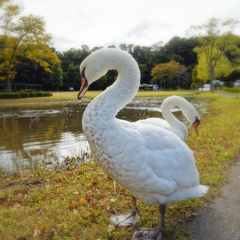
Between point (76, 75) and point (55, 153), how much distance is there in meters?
59.5

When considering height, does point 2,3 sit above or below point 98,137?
above

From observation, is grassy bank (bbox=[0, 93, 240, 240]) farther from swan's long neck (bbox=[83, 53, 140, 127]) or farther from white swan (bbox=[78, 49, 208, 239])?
swan's long neck (bbox=[83, 53, 140, 127])

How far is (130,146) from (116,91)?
2.02 ft

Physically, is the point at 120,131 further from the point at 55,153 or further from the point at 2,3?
the point at 2,3

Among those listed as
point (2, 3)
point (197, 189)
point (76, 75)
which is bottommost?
point (197, 189)

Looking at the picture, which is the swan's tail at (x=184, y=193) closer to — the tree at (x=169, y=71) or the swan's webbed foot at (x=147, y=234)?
the swan's webbed foot at (x=147, y=234)

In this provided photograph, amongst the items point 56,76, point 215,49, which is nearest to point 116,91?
point 215,49

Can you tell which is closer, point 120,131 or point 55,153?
point 120,131

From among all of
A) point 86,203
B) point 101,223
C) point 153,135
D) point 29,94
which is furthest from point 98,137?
point 29,94

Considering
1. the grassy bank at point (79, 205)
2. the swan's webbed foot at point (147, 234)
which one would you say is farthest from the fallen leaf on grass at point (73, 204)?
the swan's webbed foot at point (147, 234)

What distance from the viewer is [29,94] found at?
29234mm

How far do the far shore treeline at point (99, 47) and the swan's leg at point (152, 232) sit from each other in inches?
1237

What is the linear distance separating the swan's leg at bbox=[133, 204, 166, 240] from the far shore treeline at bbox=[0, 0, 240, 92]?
3143 cm

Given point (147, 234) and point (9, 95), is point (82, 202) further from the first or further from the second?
point (9, 95)
